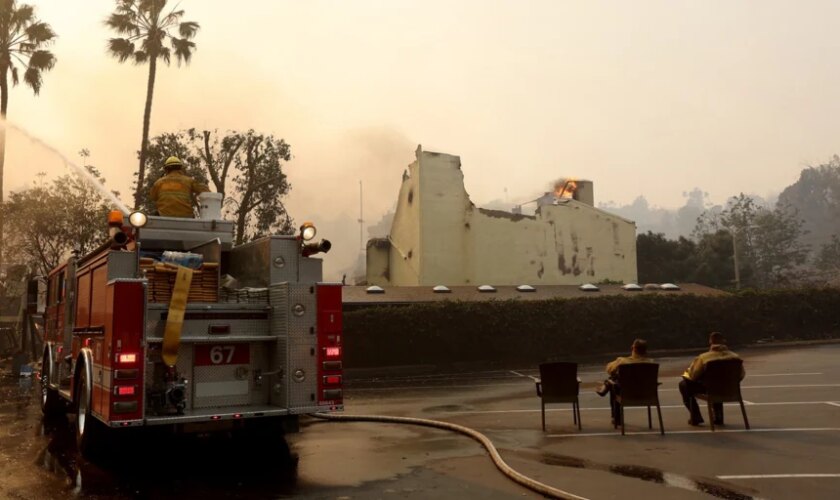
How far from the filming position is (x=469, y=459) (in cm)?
793

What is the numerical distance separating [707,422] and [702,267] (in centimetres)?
5821

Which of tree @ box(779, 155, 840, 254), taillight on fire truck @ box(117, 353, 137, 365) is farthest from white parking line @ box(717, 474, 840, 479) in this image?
tree @ box(779, 155, 840, 254)

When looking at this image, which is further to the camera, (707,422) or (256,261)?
(707,422)

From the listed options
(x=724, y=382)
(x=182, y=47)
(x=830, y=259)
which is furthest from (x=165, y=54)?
(x=830, y=259)

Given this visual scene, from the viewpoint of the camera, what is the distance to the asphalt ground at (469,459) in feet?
21.2

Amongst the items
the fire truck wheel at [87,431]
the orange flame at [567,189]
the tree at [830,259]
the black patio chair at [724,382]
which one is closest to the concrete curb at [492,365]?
the fire truck wheel at [87,431]

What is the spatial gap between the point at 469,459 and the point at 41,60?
3205 cm

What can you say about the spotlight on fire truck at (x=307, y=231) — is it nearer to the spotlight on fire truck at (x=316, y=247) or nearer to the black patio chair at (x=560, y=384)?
the spotlight on fire truck at (x=316, y=247)

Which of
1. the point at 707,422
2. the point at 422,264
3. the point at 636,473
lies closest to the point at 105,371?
the point at 636,473

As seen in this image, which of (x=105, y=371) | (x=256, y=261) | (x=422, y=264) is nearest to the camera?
(x=105, y=371)

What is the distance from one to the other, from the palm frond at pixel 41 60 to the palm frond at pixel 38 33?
56 cm

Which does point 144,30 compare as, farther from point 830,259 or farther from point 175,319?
point 830,259

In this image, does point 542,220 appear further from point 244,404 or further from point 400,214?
point 244,404

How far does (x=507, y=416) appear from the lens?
440 inches
